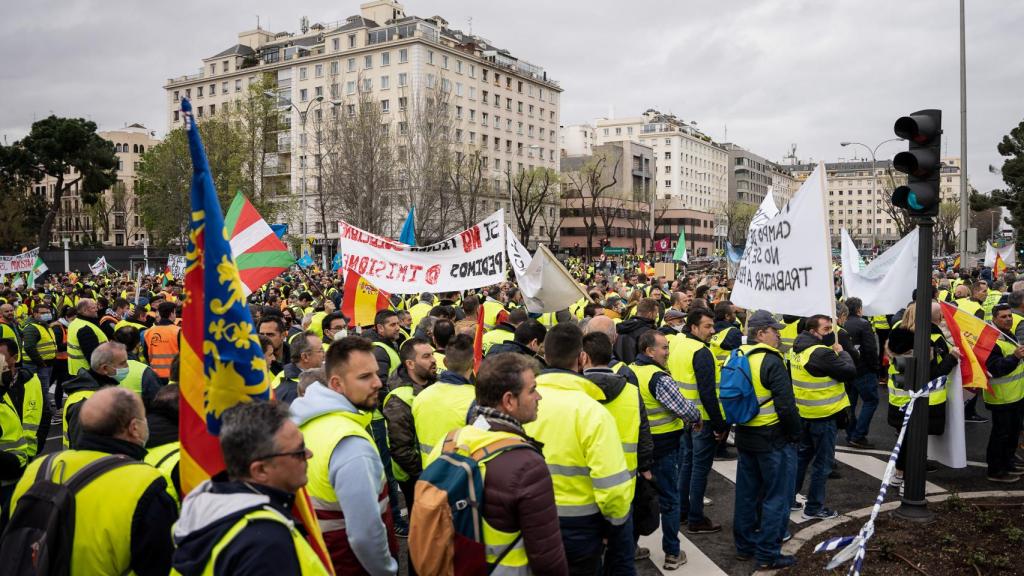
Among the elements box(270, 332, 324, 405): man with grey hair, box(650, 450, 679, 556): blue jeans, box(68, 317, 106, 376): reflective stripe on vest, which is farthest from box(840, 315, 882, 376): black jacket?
box(68, 317, 106, 376): reflective stripe on vest

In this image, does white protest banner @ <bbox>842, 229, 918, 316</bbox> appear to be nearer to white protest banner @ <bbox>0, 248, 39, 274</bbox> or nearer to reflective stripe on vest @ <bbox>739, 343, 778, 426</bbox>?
reflective stripe on vest @ <bbox>739, 343, 778, 426</bbox>

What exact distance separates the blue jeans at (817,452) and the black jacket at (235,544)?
575 cm

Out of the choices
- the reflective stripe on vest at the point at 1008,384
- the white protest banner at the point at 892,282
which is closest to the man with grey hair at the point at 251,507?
the white protest banner at the point at 892,282

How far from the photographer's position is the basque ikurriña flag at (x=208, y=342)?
2898 millimetres

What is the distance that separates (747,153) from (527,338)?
159215mm

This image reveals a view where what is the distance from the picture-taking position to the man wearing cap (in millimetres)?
5805

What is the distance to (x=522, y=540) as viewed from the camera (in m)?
3.17

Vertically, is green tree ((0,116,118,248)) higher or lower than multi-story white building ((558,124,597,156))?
lower

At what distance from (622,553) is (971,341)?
5019 millimetres

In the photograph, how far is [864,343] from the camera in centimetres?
966

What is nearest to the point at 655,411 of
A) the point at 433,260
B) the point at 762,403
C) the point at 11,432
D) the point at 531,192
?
the point at 762,403

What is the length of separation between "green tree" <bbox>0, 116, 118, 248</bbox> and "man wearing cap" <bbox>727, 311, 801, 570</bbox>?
6485 centimetres

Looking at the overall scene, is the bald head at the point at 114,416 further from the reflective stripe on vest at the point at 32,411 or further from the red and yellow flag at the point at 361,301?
the red and yellow flag at the point at 361,301

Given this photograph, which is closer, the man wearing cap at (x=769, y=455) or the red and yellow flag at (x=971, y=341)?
the man wearing cap at (x=769, y=455)
